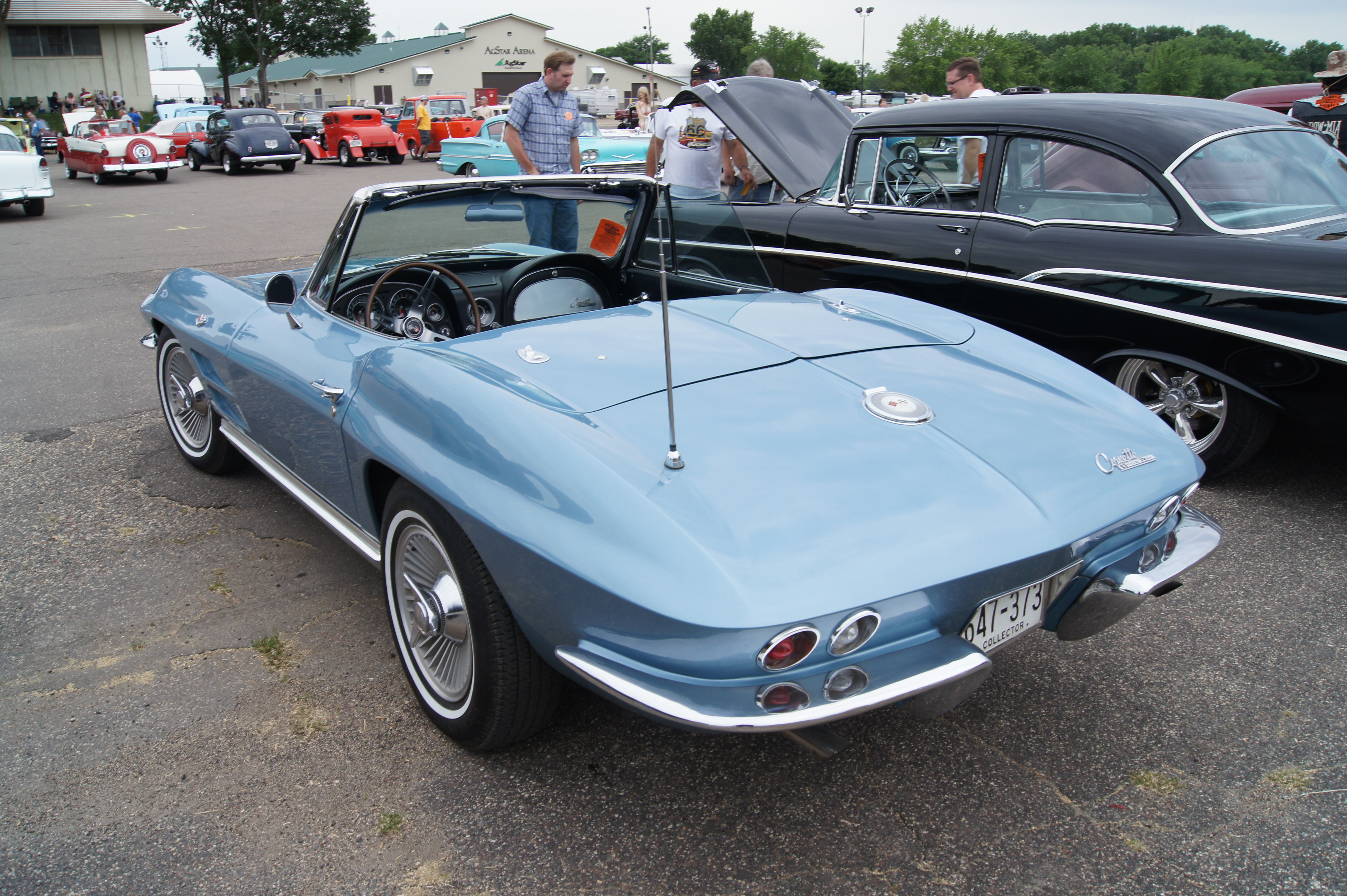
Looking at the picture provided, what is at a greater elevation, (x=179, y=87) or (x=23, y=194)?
(x=179, y=87)

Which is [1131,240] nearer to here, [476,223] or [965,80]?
[476,223]

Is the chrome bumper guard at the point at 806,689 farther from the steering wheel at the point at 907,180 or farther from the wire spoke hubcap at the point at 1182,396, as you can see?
the steering wheel at the point at 907,180

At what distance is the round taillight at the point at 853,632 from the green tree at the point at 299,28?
53937mm

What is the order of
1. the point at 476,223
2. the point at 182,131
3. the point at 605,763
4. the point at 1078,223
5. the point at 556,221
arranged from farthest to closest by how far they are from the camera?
the point at 182,131
the point at 1078,223
the point at 556,221
the point at 476,223
the point at 605,763

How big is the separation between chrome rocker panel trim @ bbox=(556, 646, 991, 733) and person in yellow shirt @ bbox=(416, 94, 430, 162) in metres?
26.6

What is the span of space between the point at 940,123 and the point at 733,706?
387 centimetres

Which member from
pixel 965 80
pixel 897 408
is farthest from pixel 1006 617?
pixel 965 80

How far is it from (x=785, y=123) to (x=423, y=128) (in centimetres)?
2301

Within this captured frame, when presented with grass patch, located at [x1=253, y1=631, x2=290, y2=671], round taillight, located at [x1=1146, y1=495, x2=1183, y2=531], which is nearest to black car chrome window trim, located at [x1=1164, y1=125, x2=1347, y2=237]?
round taillight, located at [x1=1146, y1=495, x2=1183, y2=531]

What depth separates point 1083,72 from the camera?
7712cm

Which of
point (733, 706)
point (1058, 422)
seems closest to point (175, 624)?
point (733, 706)

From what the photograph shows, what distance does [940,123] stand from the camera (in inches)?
183

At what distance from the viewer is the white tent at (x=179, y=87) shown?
5316 cm

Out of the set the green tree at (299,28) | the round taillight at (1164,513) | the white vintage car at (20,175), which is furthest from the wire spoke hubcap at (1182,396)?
the green tree at (299,28)
